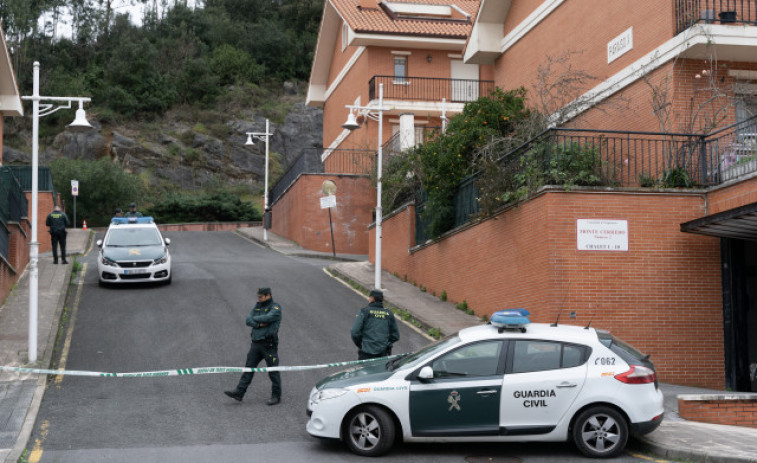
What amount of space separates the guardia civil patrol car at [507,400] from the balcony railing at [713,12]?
959cm

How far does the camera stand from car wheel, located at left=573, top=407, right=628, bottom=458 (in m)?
9.05

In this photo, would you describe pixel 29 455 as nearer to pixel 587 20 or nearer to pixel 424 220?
pixel 424 220

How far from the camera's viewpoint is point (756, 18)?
Result: 1652 cm

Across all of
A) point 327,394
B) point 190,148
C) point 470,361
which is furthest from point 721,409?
point 190,148

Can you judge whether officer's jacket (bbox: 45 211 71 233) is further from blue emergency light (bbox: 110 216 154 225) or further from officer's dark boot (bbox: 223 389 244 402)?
officer's dark boot (bbox: 223 389 244 402)

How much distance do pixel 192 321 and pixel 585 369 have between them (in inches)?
404

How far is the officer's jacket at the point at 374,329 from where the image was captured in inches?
457

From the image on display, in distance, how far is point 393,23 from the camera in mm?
36312

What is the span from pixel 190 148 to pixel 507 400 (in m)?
54.3

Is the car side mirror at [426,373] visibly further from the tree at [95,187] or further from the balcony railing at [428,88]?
the tree at [95,187]

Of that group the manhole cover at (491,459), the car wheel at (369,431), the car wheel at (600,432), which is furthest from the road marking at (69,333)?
the car wheel at (600,432)

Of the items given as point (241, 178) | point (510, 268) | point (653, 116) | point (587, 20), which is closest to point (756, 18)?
point (653, 116)

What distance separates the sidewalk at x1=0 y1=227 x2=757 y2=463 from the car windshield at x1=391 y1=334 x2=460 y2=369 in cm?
244

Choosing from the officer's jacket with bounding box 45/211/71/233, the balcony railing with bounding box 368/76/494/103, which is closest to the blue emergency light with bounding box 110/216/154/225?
the officer's jacket with bounding box 45/211/71/233
